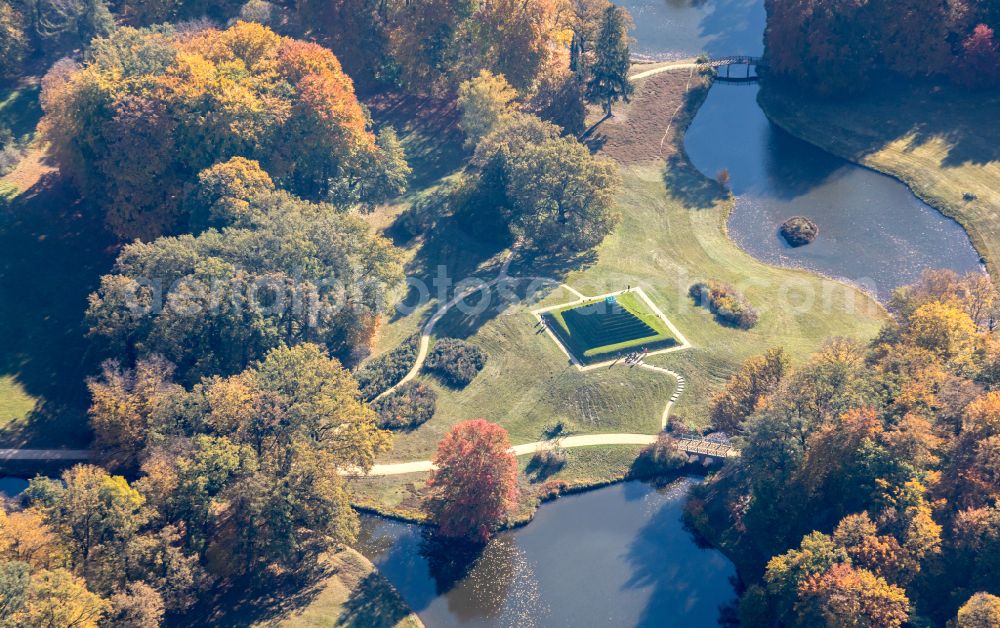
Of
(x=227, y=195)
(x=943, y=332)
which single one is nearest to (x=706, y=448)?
(x=943, y=332)

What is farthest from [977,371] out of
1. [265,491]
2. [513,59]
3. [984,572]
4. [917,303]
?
[513,59]

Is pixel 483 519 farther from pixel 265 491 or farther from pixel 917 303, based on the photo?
pixel 917 303

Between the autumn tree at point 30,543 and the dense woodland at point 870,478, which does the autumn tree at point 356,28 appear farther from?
the autumn tree at point 30,543

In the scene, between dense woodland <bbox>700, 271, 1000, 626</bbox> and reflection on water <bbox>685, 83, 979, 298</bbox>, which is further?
reflection on water <bbox>685, 83, 979, 298</bbox>

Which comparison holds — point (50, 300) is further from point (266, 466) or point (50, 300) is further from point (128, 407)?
point (266, 466)

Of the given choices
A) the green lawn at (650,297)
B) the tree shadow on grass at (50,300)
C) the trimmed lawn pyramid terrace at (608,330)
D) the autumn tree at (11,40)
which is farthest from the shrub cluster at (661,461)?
the autumn tree at (11,40)

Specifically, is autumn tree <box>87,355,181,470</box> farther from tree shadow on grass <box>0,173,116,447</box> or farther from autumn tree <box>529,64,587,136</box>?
autumn tree <box>529,64,587,136</box>

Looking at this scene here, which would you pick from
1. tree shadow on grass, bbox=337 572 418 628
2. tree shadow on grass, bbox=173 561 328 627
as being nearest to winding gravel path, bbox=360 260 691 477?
tree shadow on grass, bbox=173 561 328 627
